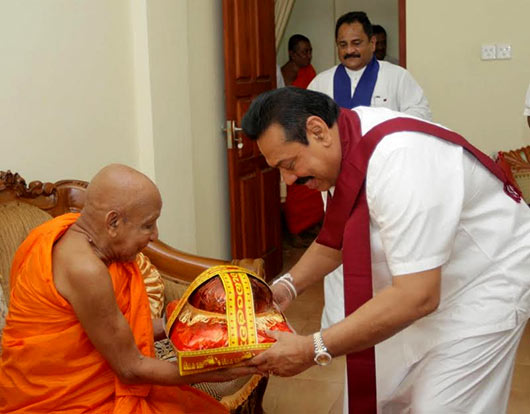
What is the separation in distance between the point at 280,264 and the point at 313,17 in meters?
4.21

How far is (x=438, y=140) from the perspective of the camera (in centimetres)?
180

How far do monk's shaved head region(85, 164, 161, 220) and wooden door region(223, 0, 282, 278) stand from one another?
2.90 metres

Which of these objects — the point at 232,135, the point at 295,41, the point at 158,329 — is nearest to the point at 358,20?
the point at 232,135

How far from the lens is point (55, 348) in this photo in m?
1.86

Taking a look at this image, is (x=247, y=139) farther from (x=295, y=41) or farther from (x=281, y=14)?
(x=295, y=41)

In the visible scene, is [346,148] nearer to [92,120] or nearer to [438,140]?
[438,140]

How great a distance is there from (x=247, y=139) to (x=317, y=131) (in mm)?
3169

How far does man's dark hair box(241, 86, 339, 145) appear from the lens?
5.72ft

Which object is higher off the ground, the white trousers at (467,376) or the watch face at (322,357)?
the watch face at (322,357)

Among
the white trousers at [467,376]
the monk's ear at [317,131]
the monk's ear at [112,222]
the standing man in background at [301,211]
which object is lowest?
the standing man in background at [301,211]

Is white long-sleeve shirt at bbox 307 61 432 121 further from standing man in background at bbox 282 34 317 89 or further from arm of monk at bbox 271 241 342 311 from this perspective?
standing man in background at bbox 282 34 317 89

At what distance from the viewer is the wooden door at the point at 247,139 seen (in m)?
4.72

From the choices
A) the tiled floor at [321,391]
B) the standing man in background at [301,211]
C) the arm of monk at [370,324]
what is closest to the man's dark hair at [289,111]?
the arm of monk at [370,324]

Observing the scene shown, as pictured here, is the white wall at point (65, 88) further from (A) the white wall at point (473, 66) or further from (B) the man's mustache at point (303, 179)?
(A) the white wall at point (473, 66)
